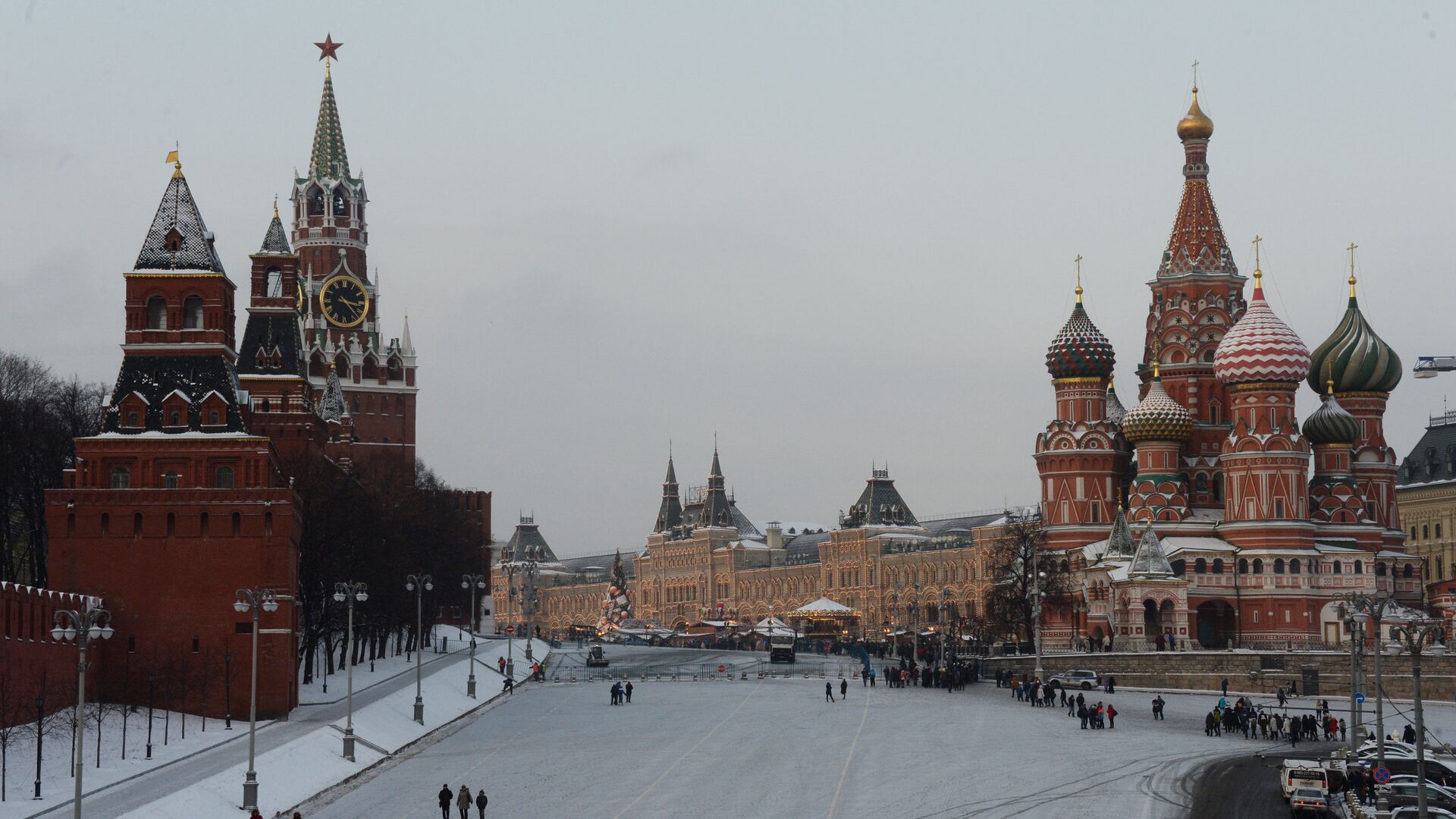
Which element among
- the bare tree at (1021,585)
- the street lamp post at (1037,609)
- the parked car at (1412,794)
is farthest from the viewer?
the bare tree at (1021,585)

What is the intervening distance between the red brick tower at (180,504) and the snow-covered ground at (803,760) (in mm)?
8122

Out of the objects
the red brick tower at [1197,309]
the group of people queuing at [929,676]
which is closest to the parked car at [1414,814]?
the group of people queuing at [929,676]

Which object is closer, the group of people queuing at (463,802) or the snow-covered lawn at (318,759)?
the group of people queuing at (463,802)

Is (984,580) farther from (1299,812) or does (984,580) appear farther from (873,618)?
(1299,812)

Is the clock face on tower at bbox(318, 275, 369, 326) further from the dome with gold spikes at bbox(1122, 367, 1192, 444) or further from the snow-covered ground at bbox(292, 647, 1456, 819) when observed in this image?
the snow-covered ground at bbox(292, 647, 1456, 819)

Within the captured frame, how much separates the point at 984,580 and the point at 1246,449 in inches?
2537

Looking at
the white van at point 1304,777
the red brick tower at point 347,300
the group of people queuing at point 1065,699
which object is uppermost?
the red brick tower at point 347,300

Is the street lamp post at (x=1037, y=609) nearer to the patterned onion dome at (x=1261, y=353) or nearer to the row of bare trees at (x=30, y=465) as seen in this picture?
the patterned onion dome at (x=1261, y=353)

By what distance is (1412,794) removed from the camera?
43000 millimetres

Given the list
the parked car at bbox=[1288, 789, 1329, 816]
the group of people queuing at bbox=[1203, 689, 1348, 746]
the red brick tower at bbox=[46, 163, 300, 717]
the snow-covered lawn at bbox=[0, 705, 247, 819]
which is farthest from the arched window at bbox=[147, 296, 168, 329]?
the parked car at bbox=[1288, 789, 1329, 816]

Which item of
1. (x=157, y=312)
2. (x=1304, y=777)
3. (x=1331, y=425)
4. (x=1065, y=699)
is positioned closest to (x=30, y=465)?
(x=157, y=312)

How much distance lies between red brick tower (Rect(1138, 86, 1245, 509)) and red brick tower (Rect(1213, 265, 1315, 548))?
654 cm

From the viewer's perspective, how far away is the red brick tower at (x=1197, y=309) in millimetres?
114000

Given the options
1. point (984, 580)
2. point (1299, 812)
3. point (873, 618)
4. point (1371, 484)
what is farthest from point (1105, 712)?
point (873, 618)
